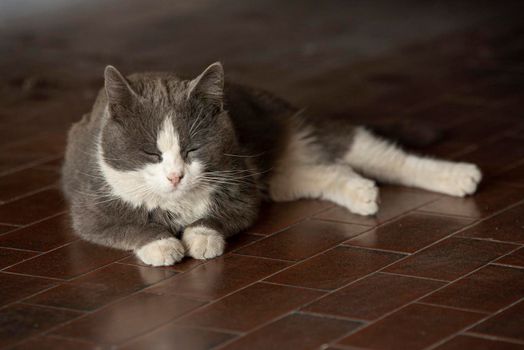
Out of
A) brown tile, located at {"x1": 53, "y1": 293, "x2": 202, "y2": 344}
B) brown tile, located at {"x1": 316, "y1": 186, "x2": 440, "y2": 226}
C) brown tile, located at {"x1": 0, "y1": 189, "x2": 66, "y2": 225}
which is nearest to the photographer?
brown tile, located at {"x1": 53, "y1": 293, "x2": 202, "y2": 344}

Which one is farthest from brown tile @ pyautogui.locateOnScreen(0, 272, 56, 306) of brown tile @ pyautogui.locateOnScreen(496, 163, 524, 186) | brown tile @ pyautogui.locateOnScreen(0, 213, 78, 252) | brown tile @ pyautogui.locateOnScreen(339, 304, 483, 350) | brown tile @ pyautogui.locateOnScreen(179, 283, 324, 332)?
brown tile @ pyautogui.locateOnScreen(496, 163, 524, 186)

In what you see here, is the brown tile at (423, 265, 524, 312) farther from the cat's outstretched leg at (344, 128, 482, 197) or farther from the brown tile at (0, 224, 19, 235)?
the brown tile at (0, 224, 19, 235)

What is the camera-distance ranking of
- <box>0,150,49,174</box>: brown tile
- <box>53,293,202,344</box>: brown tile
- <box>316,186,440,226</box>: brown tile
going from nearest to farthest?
1. <box>53,293,202,344</box>: brown tile
2. <box>316,186,440,226</box>: brown tile
3. <box>0,150,49,174</box>: brown tile

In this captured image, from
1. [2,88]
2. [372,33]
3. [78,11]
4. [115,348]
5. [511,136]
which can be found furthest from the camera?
[78,11]

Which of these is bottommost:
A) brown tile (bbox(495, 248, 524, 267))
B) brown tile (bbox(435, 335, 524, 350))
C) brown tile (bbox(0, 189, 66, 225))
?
brown tile (bbox(435, 335, 524, 350))

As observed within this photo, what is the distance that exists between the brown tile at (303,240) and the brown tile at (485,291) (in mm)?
596

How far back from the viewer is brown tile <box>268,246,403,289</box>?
3477 mm

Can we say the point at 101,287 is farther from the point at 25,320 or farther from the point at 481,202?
the point at 481,202

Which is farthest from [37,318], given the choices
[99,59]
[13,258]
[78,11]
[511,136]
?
[78,11]

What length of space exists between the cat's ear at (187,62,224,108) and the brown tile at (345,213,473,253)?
747 mm

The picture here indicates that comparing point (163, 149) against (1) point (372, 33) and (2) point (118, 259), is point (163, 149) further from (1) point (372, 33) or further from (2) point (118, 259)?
(1) point (372, 33)

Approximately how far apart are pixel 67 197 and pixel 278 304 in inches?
53.9

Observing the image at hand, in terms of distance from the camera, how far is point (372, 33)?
7.57m

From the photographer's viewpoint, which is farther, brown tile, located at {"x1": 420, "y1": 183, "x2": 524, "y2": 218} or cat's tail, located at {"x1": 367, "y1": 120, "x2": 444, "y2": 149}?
cat's tail, located at {"x1": 367, "y1": 120, "x2": 444, "y2": 149}
